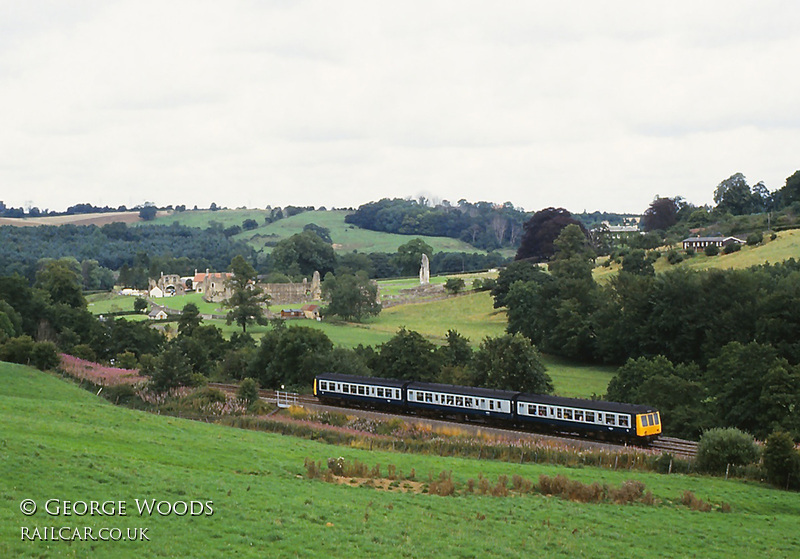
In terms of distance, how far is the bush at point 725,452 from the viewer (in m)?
27.0

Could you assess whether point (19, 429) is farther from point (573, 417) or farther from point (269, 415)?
point (573, 417)

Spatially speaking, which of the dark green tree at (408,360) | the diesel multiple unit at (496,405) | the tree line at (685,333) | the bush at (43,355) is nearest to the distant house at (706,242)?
the tree line at (685,333)

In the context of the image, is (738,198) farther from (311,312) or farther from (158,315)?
(158,315)

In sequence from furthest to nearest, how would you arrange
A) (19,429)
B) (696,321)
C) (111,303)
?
1. (111,303)
2. (696,321)
3. (19,429)

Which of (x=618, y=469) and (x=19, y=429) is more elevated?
(x=19, y=429)

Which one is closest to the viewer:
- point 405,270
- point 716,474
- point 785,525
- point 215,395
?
point 785,525

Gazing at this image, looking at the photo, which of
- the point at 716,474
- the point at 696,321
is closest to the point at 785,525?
the point at 716,474

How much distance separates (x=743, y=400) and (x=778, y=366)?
7.52ft

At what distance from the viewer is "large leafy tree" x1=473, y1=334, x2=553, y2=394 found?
141ft

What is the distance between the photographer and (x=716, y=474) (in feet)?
87.6

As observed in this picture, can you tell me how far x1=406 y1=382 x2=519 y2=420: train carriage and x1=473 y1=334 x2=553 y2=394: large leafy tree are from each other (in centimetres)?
518

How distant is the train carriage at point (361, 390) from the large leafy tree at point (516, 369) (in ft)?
19.0

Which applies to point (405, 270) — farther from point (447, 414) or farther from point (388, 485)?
point (388, 485)

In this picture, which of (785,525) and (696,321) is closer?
(785,525)
